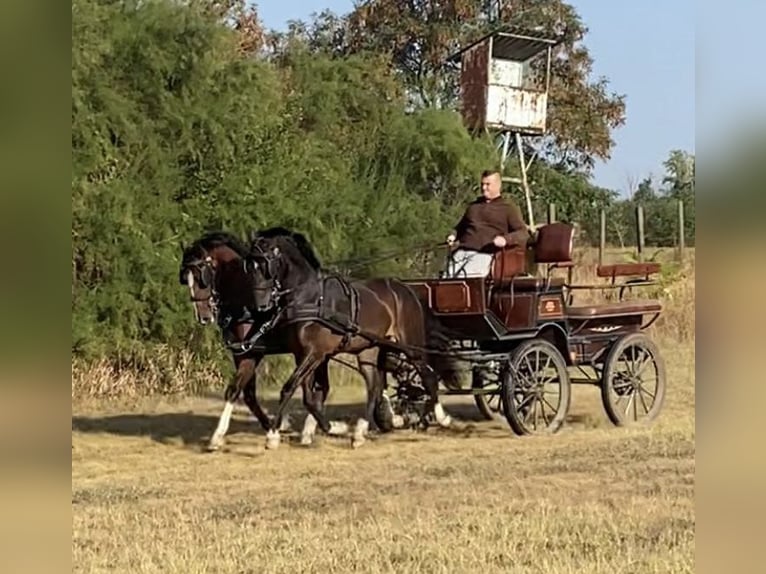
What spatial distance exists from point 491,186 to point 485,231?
0.30 m

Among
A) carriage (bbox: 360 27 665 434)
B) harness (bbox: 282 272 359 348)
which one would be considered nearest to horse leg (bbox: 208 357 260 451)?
harness (bbox: 282 272 359 348)

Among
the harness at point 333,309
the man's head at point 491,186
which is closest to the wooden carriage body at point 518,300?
the man's head at point 491,186

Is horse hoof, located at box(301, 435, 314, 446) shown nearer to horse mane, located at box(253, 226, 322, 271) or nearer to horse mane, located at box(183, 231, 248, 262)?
horse mane, located at box(253, 226, 322, 271)

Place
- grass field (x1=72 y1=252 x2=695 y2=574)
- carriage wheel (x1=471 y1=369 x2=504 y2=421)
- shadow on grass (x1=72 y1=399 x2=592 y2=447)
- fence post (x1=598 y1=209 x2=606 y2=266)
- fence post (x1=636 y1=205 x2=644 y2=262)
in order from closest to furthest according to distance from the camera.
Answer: grass field (x1=72 y1=252 x2=695 y2=574), shadow on grass (x1=72 y1=399 x2=592 y2=447), carriage wheel (x1=471 y1=369 x2=504 y2=421), fence post (x1=636 y1=205 x2=644 y2=262), fence post (x1=598 y1=209 x2=606 y2=266)

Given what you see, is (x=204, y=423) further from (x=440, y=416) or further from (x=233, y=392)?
(x=440, y=416)

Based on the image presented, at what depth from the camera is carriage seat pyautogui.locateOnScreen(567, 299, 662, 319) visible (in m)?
7.17

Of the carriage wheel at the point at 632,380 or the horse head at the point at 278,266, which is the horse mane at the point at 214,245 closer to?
the horse head at the point at 278,266

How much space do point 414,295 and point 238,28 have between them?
420 centimetres

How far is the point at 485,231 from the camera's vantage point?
690cm

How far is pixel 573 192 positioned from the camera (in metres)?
10.6

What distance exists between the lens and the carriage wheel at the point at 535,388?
684cm

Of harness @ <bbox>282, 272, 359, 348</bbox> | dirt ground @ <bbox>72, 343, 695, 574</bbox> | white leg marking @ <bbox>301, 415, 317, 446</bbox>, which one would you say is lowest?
dirt ground @ <bbox>72, 343, 695, 574</bbox>

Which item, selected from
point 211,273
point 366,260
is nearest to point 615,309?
point 366,260

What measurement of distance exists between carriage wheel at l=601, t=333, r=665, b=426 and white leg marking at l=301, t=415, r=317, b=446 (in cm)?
188
